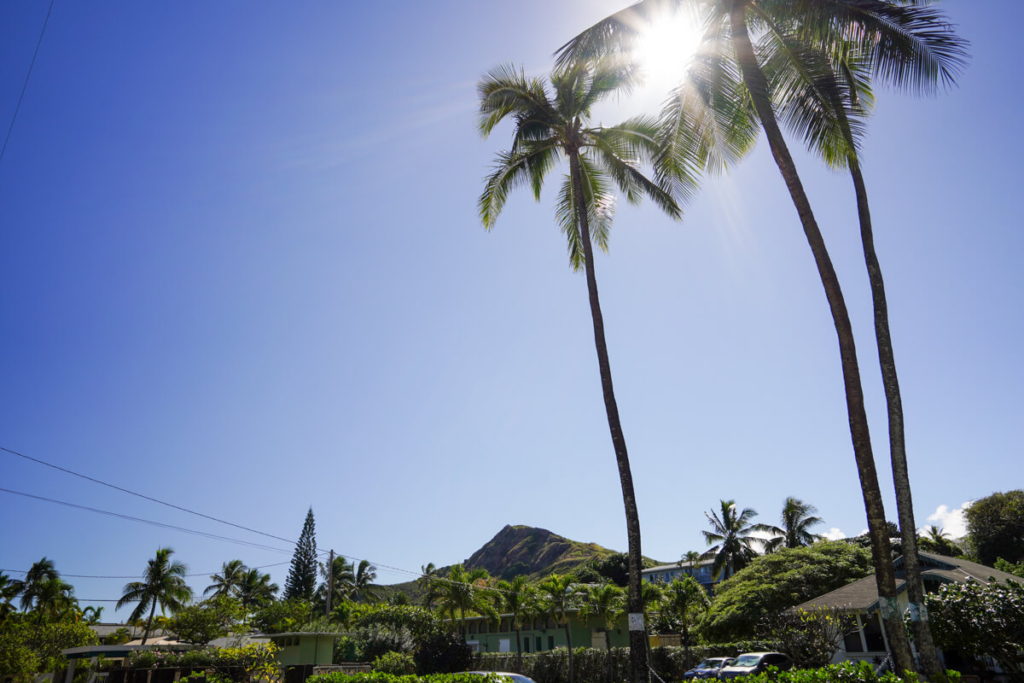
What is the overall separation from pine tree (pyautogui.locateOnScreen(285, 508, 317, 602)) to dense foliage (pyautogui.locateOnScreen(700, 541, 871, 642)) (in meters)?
58.3

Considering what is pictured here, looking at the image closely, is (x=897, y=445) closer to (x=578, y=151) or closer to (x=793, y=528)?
(x=578, y=151)

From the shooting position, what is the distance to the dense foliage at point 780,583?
104 ft

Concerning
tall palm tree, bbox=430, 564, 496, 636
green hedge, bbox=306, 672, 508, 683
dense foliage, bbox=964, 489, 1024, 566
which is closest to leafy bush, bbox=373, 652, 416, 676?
tall palm tree, bbox=430, 564, 496, 636

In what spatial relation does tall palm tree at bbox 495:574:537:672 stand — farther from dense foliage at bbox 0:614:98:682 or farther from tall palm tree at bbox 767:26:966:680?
tall palm tree at bbox 767:26:966:680

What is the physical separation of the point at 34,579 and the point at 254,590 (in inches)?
858

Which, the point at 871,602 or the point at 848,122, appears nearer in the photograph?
the point at 848,122

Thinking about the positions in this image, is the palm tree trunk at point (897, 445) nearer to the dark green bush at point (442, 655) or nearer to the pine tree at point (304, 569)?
the dark green bush at point (442, 655)

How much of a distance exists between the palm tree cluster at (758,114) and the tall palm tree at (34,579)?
216ft

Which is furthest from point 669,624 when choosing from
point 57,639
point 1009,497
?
point 57,639

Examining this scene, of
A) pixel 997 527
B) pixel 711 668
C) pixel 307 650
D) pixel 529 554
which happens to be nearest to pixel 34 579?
pixel 307 650

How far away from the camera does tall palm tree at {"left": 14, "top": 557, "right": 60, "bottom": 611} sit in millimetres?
56750

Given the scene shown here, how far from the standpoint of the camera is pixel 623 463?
1326cm

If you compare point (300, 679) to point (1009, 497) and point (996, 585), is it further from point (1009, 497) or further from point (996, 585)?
point (1009, 497)

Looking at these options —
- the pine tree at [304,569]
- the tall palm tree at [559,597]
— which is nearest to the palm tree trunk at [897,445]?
the tall palm tree at [559,597]
